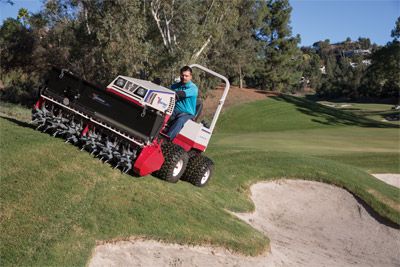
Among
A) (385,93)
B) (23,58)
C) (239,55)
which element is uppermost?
(385,93)

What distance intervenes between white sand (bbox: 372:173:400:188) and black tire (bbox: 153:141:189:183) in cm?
1397

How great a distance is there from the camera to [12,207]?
6.66 metres

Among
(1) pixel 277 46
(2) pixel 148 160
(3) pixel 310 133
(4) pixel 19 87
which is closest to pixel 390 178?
(2) pixel 148 160

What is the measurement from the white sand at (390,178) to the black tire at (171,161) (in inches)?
550

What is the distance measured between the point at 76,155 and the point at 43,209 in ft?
6.44

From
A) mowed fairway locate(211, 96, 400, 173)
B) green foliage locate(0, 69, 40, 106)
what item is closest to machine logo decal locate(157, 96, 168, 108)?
mowed fairway locate(211, 96, 400, 173)

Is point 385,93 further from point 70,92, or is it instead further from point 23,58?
point 70,92

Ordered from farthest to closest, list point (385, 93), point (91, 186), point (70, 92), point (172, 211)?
point (385, 93)
point (70, 92)
point (172, 211)
point (91, 186)

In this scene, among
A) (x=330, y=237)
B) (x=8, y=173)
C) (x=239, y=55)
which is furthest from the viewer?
(x=239, y=55)

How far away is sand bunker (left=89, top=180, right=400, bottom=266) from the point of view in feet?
24.2

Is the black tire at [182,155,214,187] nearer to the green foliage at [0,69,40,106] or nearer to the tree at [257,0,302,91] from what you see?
→ the green foliage at [0,69,40,106]

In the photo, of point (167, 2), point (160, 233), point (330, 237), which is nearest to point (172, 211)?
point (160, 233)

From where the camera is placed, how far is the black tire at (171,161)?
9391mm

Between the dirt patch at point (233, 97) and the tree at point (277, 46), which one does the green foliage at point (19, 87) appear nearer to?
the dirt patch at point (233, 97)
